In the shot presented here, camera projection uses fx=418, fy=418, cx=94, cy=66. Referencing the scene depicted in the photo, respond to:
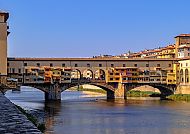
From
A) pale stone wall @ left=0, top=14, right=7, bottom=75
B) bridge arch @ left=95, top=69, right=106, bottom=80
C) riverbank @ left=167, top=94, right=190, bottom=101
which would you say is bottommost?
riverbank @ left=167, top=94, right=190, bottom=101

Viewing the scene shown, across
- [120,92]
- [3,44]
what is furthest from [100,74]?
[3,44]

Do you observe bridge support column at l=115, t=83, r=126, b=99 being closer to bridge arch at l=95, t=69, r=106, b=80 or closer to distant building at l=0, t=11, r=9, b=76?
bridge arch at l=95, t=69, r=106, b=80

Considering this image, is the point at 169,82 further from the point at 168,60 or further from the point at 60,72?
the point at 60,72

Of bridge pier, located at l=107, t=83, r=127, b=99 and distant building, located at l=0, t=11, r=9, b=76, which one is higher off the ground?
distant building, located at l=0, t=11, r=9, b=76

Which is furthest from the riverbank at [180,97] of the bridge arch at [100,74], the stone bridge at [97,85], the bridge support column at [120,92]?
the bridge arch at [100,74]

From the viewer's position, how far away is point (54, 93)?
57562 millimetres

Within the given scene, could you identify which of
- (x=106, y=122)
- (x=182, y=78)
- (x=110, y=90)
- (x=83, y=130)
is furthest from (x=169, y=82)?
(x=83, y=130)

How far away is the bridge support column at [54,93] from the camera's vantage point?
188 ft

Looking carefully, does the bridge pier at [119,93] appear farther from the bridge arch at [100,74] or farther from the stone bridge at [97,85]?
the bridge arch at [100,74]

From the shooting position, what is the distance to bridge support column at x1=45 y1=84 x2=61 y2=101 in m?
57.2

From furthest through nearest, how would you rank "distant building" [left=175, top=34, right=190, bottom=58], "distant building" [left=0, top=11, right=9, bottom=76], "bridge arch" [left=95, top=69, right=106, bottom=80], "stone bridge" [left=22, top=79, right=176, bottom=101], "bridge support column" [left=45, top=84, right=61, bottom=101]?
"distant building" [left=175, top=34, right=190, bottom=58] < "bridge arch" [left=95, top=69, right=106, bottom=80] < "stone bridge" [left=22, top=79, right=176, bottom=101] < "bridge support column" [left=45, top=84, right=61, bottom=101] < "distant building" [left=0, top=11, right=9, bottom=76]

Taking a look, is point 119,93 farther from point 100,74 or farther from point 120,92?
point 100,74

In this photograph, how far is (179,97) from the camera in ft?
191

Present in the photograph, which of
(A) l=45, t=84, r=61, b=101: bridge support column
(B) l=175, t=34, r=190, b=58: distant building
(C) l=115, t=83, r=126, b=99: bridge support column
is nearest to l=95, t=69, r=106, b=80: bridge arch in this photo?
(C) l=115, t=83, r=126, b=99: bridge support column
